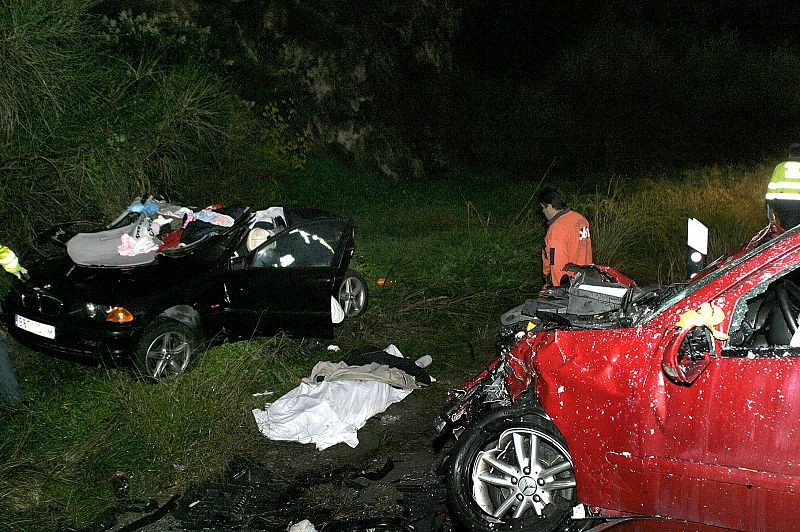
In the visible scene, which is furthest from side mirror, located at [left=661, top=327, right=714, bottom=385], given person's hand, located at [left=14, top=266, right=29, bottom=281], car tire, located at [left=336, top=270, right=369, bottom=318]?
person's hand, located at [left=14, top=266, right=29, bottom=281]

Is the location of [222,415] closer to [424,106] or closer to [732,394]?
[732,394]

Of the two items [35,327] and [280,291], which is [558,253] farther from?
[35,327]

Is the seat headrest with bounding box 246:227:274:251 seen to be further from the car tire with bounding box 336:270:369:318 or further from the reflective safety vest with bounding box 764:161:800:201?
the reflective safety vest with bounding box 764:161:800:201

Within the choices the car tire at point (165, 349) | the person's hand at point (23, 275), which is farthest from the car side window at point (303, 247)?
the person's hand at point (23, 275)

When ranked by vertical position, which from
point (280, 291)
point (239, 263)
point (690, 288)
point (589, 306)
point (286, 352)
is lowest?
point (286, 352)

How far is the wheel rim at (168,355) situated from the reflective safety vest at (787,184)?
216 inches

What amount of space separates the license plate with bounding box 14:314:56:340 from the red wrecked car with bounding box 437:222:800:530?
393cm

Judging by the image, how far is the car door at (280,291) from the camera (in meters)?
7.55

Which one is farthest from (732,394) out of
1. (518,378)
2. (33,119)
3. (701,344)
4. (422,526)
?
(33,119)

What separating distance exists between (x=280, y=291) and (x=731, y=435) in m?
4.83

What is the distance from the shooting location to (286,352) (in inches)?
303

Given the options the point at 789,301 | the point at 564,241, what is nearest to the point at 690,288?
the point at 789,301

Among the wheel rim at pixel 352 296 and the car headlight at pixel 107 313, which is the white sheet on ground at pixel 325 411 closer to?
the car headlight at pixel 107 313

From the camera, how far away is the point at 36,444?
591 cm
